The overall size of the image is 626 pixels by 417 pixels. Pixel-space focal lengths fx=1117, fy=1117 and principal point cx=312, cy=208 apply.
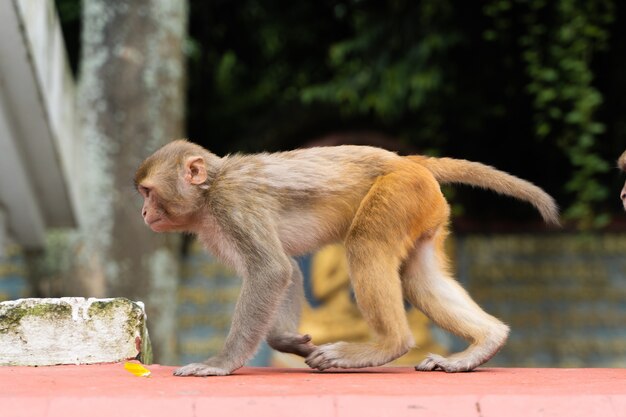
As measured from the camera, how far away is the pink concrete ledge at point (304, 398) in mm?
3270

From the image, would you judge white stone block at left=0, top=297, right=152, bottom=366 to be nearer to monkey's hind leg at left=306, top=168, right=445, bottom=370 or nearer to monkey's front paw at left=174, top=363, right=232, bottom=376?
monkey's front paw at left=174, top=363, right=232, bottom=376

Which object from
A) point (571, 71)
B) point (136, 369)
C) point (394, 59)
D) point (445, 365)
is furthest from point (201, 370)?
point (394, 59)

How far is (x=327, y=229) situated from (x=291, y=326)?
48 cm

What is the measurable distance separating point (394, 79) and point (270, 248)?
5.48m

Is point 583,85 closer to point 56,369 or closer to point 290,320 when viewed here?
point 290,320

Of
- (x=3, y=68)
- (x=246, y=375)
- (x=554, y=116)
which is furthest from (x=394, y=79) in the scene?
(x=246, y=375)

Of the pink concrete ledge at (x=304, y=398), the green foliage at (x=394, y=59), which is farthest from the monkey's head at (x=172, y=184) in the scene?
the green foliage at (x=394, y=59)

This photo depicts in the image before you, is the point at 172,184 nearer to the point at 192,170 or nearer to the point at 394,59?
the point at 192,170

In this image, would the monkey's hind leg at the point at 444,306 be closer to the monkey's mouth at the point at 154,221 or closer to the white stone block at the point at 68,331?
the monkey's mouth at the point at 154,221

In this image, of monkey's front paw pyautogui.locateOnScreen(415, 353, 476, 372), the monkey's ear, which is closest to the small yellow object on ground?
the monkey's ear

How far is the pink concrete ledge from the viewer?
327 centimetres

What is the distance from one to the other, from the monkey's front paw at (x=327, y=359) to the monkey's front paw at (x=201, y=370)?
380 millimetres

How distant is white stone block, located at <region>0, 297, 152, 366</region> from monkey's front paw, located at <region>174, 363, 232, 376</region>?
404mm

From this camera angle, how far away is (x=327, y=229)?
4.79 metres
